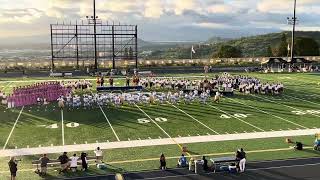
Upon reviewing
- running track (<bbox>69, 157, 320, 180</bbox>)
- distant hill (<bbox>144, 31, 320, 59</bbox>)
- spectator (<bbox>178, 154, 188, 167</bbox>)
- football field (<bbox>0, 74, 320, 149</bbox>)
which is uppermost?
distant hill (<bbox>144, 31, 320, 59</bbox>)

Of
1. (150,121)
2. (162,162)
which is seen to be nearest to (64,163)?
(162,162)

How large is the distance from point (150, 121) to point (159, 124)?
89cm

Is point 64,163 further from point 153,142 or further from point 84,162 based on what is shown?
point 153,142

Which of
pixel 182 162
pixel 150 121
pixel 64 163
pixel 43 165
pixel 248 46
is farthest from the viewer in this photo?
pixel 248 46

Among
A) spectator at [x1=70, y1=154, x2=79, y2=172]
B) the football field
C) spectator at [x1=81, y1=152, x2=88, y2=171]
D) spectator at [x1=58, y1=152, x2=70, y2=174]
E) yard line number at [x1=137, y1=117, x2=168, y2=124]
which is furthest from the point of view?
yard line number at [x1=137, y1=117, x2=168, y2=124]

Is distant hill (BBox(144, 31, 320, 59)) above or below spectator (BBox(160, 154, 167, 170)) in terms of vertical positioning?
above

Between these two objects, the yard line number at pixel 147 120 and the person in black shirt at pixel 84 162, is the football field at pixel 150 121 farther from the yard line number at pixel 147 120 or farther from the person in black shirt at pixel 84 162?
the person in black shirt at pixel 84 162

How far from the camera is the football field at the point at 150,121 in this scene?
76.6 feet

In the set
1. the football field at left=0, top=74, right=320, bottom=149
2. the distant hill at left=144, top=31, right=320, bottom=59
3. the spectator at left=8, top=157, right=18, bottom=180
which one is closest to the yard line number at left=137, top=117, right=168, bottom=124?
the football field at left=0, top=74, right=320, bottom=149

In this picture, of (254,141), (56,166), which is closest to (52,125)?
(56,166)

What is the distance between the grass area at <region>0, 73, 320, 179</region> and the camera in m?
20.1

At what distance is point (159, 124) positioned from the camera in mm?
26078

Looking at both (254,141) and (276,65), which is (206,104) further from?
(276,65)

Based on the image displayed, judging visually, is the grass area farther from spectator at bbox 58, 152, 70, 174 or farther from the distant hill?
the distant hill
